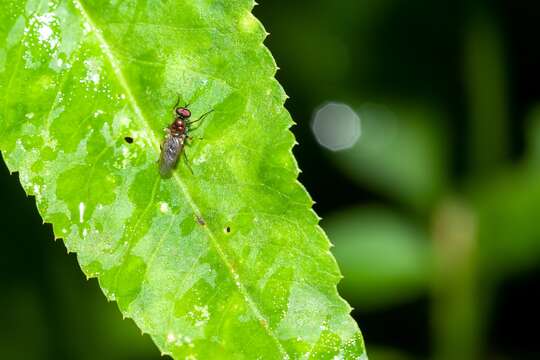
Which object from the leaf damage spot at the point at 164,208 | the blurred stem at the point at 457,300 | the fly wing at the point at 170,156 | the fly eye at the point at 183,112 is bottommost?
the blurred stem at the point at 457,300

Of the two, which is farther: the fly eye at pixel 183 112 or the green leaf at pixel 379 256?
the green leaf at pixel 379 256

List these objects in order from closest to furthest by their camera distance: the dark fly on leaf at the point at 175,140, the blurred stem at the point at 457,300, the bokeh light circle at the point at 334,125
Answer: the dark fly on leaf at the point at 175,140, the blurred stem at the point at 457,300, the bokeh light circle at the point at 334,125

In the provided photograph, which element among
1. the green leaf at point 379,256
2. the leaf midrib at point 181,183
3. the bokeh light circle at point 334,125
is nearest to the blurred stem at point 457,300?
the green leaf at point 379,256

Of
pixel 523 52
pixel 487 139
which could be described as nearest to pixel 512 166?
pixel 487 139

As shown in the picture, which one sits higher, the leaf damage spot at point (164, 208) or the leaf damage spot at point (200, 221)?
the leaf damage spot at point (164, 208)

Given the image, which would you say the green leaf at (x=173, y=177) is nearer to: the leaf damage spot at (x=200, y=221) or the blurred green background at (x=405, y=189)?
the leaf damage spot at (x=200, y=221)

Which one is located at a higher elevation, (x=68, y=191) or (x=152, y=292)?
(x=68, y=191)

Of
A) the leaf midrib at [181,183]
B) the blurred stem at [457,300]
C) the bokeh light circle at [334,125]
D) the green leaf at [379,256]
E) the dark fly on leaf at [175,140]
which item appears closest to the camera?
the leaf midrib at [181,183]

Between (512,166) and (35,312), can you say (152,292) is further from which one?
(512,166)
